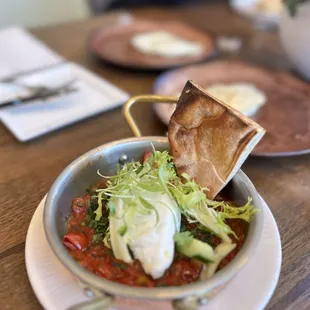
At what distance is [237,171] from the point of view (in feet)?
2.50

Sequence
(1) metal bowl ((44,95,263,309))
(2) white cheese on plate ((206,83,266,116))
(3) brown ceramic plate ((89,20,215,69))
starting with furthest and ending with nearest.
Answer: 1. (3) brown ceramic plate ((89,20,215,69))
2. (2) white cheese on plate ((206,83,266,116))
3. (1) metal bowl ((44,95,263,309))

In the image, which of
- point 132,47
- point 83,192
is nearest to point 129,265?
point 83,192

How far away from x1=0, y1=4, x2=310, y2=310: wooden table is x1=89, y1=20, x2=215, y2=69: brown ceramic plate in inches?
1.4

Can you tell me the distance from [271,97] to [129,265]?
2.66ft

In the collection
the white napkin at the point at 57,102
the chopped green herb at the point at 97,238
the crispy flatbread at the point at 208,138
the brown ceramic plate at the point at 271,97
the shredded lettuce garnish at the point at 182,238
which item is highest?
the crispy flatbread at the point at 208,138

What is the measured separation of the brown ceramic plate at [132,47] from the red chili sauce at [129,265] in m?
0.80

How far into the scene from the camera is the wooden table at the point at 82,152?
71 cm

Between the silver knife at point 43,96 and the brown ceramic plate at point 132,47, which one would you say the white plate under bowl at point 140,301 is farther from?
the brown ceramic plate at point 132,47

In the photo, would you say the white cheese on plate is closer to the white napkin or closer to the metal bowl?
the white napkin

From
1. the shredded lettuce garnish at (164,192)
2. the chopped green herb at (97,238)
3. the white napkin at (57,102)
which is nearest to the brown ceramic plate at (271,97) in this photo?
the white napkin at (57,102)

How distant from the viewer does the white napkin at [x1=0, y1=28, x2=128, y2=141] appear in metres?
1.10

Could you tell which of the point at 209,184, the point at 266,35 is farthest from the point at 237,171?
the point at 266,35

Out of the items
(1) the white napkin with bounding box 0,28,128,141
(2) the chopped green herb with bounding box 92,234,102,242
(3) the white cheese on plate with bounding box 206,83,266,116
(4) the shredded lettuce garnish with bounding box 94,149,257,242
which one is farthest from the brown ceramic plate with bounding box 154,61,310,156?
(2) the chopped green herb with bounding box 92,234,102,242

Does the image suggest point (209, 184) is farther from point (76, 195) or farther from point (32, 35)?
point (32, 35)
